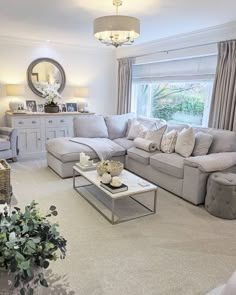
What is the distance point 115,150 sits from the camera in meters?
4.46

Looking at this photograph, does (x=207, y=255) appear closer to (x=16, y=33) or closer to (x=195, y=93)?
(x=195, y=93)

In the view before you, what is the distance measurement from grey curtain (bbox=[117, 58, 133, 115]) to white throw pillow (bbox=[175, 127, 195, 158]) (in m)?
2.46

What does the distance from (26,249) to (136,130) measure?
373cm

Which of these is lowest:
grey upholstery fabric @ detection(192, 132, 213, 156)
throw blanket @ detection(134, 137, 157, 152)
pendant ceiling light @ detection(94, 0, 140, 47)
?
throw blanket @ detection(134, 137, 157, 152)

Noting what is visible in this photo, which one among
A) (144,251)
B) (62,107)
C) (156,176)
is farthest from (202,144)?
(62,107)

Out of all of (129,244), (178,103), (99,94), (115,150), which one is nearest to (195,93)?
(178,103)

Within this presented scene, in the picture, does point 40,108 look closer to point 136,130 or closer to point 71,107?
point 71,107

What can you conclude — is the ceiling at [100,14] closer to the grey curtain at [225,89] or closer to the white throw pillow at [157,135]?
the grey curtain at [225,89]

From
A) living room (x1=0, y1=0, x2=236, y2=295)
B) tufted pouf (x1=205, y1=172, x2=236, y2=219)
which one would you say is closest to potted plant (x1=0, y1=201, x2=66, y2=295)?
living room (x1=0, y1=0, x2=236, y2=295)

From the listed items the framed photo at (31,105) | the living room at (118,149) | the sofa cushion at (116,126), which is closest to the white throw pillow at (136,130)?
the living room at (118,149)

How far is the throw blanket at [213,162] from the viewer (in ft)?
10.3

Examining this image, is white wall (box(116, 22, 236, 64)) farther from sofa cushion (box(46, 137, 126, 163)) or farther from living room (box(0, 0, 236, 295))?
sofa cushion (box(46, 137, 126, 163))

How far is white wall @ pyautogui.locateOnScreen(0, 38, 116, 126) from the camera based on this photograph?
530 cm

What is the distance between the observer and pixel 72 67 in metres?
5.98
